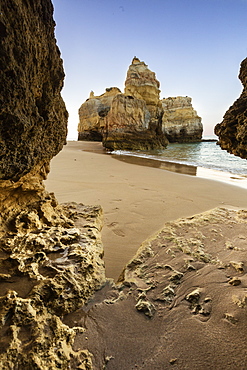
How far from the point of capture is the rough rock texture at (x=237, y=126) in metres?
2.16

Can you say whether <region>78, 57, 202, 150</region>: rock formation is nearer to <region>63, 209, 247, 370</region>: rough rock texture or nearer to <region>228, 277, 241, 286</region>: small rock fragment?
<region>63, 209, 247, 370</region>: rough rock texture

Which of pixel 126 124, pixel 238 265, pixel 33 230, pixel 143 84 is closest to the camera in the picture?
pixel 238 265

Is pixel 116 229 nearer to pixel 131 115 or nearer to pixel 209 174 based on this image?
pixel 209 174

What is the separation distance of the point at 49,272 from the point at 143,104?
19742 mm

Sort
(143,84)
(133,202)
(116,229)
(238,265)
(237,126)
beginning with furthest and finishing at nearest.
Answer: (143,84) → (133,202) → (116,229) → (237,126) → (238,265)

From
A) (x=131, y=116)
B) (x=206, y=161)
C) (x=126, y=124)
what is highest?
(x=131, y=116)

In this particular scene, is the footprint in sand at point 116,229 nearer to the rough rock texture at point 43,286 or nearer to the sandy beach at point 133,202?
the sandy beach at point 133,202

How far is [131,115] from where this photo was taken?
58.2ft

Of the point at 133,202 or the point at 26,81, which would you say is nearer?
the point at 26,81

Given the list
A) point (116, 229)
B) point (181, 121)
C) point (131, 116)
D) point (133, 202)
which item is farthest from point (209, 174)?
point (181, 121)

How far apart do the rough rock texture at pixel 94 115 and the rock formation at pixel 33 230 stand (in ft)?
83.0

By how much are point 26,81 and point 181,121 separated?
4236cm

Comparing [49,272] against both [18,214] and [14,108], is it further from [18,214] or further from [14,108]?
[14,108]

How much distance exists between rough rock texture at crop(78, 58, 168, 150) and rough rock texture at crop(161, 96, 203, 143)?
14.8 m
